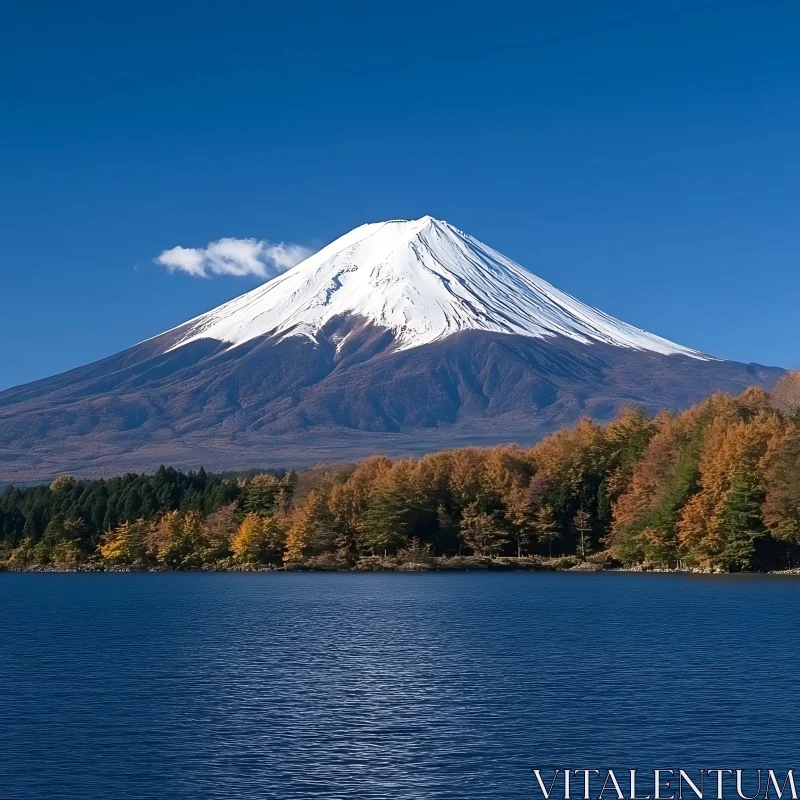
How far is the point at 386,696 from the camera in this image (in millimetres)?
32594

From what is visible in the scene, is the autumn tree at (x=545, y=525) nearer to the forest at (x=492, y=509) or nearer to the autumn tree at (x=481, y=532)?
the forest at (x=492, y=509)

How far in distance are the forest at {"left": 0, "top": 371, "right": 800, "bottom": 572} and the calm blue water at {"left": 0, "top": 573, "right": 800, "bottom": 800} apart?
24739 millimetres

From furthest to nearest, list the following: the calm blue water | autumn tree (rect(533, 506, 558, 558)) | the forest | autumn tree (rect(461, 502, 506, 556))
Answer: autumn tree (rect(461, 502, 506, 556)), autumn tree (rect(533, 506, 558, 558)), the forest, the calm blue water

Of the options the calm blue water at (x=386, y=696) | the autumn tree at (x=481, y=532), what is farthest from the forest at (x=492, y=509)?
the calm blue water at (x=386, y=696)

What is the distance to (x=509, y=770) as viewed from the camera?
2395cm

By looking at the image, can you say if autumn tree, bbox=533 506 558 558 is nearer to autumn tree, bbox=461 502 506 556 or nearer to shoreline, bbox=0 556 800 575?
shoreline, bbox=0 556 800 575

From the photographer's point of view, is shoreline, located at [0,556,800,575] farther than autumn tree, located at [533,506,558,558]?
No

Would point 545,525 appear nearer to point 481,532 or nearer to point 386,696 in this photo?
point 481,532

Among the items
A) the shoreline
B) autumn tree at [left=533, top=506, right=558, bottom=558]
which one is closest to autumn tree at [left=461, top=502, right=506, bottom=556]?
the shoreline

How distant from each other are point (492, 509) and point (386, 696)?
7511 cm

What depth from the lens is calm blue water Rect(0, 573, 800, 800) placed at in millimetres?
24109

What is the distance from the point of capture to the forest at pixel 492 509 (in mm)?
86375

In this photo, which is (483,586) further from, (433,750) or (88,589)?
(433,750)

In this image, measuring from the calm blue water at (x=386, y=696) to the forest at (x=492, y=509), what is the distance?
24739 mm
